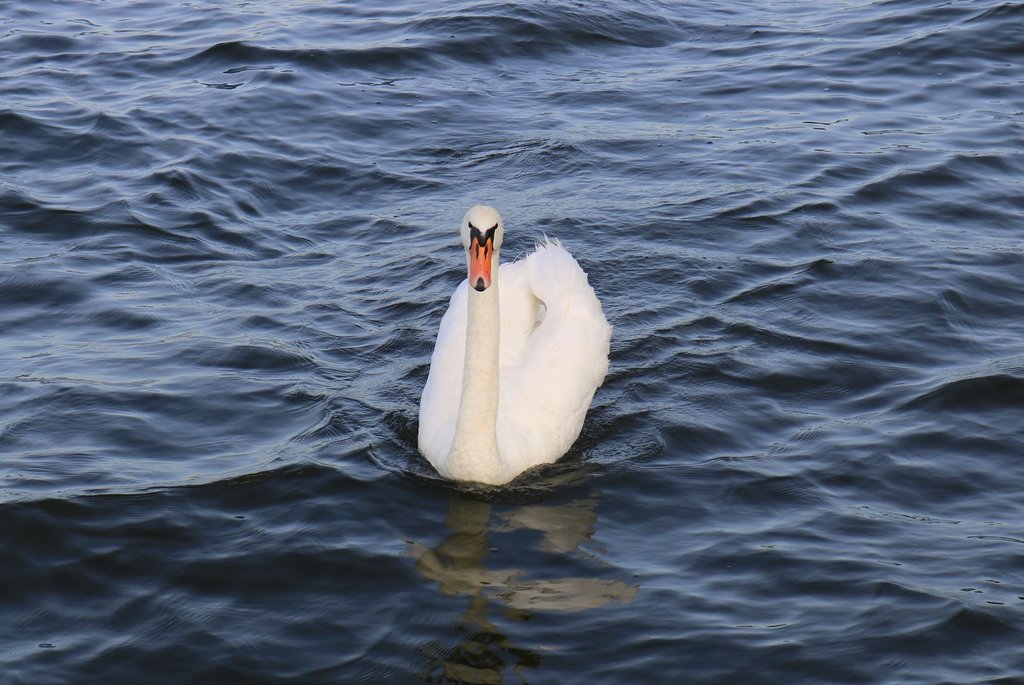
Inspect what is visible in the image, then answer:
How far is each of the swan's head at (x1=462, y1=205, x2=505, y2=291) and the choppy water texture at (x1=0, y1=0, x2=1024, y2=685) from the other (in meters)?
1.35

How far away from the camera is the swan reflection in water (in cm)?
693

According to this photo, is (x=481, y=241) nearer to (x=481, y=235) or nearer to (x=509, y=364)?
(x=481, y=235)

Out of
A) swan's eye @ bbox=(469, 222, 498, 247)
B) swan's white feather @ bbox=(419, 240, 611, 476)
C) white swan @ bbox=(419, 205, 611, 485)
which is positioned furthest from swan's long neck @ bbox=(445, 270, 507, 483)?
swan's eye @ bbox=(469, 222, 498, 247)

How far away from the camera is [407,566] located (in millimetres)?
7801

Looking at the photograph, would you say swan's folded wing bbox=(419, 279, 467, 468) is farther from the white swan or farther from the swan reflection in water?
the swan reflection in water

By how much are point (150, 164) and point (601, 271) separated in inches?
204

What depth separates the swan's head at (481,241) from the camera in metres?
8.19

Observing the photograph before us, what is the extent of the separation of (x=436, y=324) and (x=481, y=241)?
3.01 m

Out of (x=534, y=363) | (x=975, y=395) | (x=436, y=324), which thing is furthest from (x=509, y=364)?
(x=975, y=395)

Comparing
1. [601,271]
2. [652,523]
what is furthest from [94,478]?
[601,271]

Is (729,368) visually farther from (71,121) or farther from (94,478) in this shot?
(71,121)

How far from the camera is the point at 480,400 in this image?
8508 mm

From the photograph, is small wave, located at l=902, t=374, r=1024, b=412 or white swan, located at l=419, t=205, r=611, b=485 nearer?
white swan, located at l=419, t=205, r=611, b=485

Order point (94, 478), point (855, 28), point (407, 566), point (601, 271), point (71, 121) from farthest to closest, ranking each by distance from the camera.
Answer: point (855, 28) → point (71, 121) → point (601, 271) → point (94, 478) → point (407, 566)
